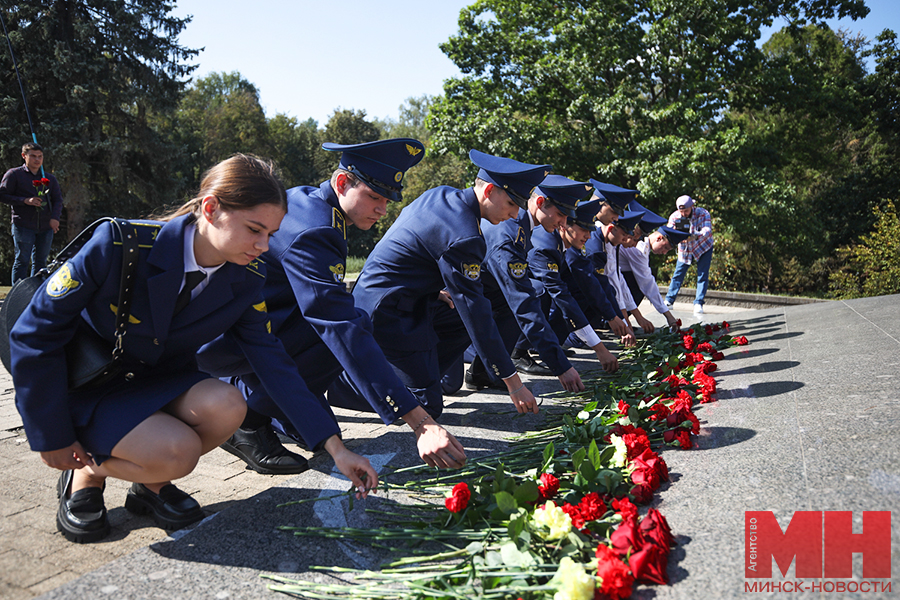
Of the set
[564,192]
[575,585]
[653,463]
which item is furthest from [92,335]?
[564,192]

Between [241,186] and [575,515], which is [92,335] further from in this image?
[575,515]

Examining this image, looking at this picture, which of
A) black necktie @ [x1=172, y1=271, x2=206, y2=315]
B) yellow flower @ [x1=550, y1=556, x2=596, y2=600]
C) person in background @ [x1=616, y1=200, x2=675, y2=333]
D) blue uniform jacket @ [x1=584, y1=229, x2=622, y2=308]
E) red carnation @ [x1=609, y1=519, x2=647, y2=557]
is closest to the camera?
yellow flower @ [x1=550, y1=556, x2=596, y2=600]

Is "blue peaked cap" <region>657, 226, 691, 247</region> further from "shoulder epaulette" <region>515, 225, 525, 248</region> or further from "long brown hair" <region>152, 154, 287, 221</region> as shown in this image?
"long brown hair" <region>152, 154, 287, 221</region>

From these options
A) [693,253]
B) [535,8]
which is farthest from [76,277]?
[535,8]

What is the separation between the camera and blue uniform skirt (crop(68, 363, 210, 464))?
2215mm

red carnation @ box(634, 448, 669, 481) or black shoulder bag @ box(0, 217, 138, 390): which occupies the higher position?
black shoulder bag @ box(0, 217, 138, 390)

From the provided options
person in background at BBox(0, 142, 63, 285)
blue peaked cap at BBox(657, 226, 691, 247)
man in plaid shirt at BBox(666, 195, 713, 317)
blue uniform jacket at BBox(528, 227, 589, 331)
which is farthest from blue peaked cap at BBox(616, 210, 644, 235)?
person in background at BBox(0, 142, 63, 285)

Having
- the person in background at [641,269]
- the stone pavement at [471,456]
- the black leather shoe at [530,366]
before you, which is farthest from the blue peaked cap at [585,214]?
the stone pavement at [471,456]

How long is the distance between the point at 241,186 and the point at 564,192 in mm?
2843

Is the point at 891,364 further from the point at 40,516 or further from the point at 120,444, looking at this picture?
the point at 40,516

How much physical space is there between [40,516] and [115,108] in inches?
844

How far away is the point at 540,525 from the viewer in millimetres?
1943

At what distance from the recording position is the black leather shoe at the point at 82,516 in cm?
224
